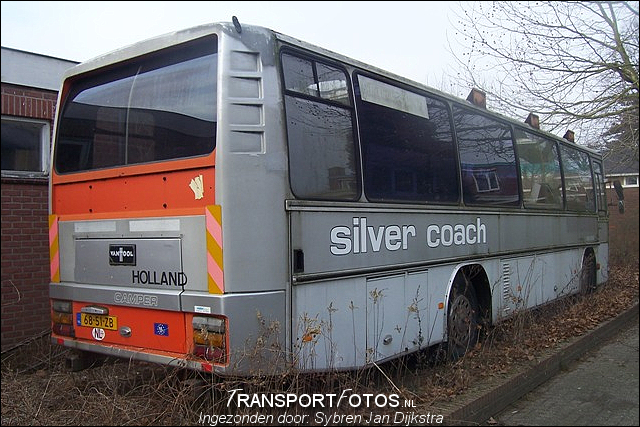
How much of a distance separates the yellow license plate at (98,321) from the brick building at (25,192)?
205 cm

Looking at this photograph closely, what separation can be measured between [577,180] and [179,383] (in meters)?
8.41

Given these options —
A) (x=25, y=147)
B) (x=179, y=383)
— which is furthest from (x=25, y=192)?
(x=179, y=383)

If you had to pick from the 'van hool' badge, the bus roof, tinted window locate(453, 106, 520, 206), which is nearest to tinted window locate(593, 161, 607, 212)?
tinted window locate(453, 106, 520, 206)

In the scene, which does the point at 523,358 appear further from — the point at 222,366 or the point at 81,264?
the point at 81,264

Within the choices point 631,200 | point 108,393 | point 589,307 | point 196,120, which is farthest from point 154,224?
point 631,200

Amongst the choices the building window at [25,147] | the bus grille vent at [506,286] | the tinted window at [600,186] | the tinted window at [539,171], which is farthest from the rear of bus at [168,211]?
the tinted window at [600,186]

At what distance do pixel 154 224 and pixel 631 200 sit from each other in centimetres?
1797

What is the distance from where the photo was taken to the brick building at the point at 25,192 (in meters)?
6.24

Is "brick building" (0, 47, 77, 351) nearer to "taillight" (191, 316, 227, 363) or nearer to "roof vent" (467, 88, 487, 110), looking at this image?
"taillight" (191, 316, 227, 363)

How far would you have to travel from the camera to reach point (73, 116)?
16.5ft

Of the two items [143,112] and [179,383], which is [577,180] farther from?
[179,383]

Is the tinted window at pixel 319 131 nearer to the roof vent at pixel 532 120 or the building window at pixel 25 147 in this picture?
the building window at pixel 25 147

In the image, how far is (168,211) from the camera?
4066 mm

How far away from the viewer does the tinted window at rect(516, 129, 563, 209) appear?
7.87 m
